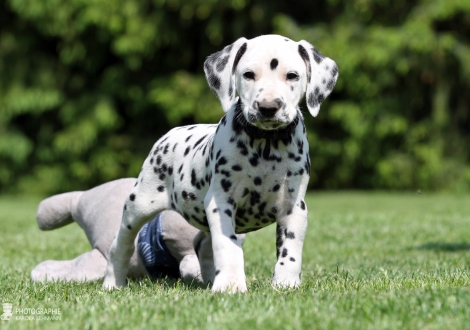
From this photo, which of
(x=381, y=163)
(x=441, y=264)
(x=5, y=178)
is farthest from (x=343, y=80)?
(x=441, y=264)

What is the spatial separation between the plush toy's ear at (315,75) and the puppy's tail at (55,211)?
111 inches

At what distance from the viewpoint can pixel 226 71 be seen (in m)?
4.48

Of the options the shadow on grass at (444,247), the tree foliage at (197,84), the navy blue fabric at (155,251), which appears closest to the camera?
the navy blue fabric at (155,251)

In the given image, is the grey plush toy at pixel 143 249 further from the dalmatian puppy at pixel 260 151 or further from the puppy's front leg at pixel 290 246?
the puppy's front leg at pixel 290 246

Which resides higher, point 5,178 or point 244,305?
point 244,305

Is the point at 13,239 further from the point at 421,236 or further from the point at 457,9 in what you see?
the point at 457,9

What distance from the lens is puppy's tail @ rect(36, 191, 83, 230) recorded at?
6.40 meters

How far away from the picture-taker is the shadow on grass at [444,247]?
24.0ft

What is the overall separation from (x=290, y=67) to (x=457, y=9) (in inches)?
596

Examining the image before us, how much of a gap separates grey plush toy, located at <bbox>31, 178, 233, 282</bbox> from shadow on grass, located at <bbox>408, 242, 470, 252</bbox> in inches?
98.3

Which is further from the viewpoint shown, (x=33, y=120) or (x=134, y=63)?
(x=33, y=120)

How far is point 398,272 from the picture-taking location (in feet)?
18.0

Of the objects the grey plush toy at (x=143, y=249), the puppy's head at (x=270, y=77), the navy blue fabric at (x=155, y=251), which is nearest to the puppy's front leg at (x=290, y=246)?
the puppy's head at (x=270, y=77)

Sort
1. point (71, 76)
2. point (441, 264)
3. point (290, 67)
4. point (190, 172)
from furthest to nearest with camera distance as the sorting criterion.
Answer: point (71, 76)
point (441, 264)
point (190, 172)
point (290, 67)
